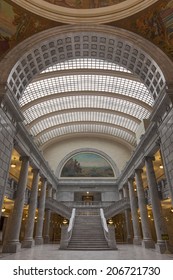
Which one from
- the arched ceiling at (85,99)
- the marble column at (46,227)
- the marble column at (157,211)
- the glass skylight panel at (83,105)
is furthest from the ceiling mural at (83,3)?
the marble column at (46,227)

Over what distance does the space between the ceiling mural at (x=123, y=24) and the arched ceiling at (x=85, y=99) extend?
786 cm

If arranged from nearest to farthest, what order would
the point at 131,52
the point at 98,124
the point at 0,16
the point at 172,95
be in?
the point at 172,95, the point at 0,16, the point at 131,52, the point at 98,124

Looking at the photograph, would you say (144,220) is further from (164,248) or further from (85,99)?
(85,99)

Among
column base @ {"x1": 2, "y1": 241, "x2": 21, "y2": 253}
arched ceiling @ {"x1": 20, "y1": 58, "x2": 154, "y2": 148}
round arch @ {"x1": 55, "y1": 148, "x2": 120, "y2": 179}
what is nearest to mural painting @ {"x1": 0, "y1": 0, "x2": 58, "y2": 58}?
arched ceiling @ {"x1": 20, "y1": 58, "x2": 154, "y2": 148}

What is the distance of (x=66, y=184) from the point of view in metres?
35.7

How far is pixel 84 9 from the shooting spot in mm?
14656

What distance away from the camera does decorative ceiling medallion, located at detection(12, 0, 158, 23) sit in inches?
536

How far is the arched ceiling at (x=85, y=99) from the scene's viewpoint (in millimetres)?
22953

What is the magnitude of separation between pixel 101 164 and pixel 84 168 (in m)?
3.29

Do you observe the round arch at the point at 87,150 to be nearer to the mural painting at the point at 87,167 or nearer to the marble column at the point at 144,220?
the mural painting at the point at 87,167

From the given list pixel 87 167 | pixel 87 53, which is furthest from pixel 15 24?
pixel 87 167

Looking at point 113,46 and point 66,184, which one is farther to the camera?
point 66,184

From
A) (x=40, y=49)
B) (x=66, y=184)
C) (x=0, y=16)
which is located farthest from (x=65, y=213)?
(x=0, y=16)
